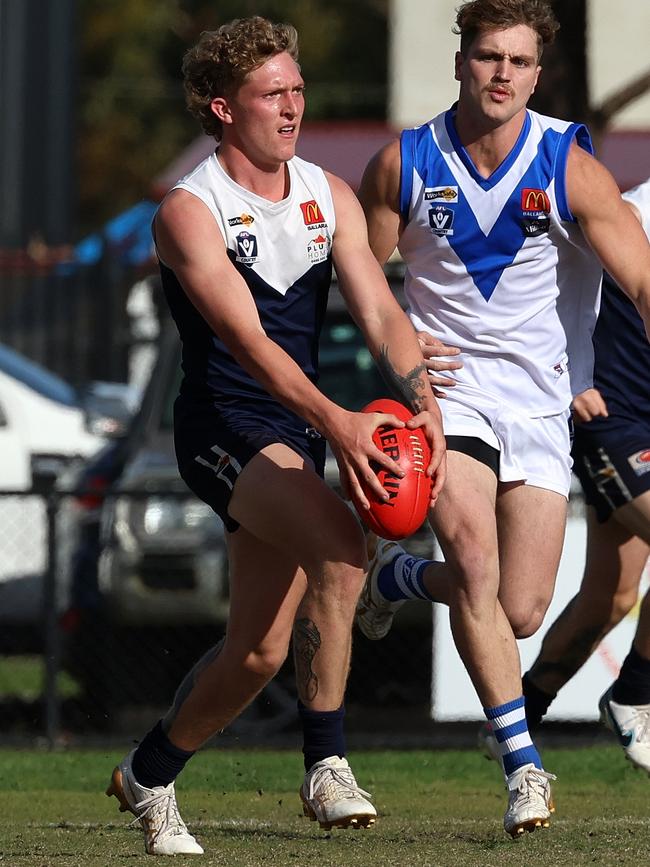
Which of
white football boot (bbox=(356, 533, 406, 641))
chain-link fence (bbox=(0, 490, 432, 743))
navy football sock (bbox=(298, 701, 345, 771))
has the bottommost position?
chain-link fence (bbox=(0, 490, 432, 743))

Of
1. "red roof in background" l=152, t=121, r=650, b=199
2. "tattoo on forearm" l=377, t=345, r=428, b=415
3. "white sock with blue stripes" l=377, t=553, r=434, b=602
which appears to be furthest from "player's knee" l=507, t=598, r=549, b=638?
"red roof in background" l=152, t=121, r=650, b=199

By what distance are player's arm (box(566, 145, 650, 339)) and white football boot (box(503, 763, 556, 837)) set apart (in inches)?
65.6

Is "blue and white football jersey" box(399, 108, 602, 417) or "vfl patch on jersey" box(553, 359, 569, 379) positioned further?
"vfl patch on jersey" box(553, 359, 569, 379)

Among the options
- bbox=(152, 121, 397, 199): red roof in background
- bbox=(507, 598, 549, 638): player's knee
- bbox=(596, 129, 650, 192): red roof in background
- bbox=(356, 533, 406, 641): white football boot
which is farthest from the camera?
bbox=(152, 121, 397, 199): red roof in background

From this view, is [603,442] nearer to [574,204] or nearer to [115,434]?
[574,204]

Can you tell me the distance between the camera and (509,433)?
643 centimetres

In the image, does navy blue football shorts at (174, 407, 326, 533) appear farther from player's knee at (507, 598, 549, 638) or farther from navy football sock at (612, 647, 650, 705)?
navy football sock at (612, 647, 650, 705)

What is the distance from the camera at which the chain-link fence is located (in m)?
10.6

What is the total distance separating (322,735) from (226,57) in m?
2.19

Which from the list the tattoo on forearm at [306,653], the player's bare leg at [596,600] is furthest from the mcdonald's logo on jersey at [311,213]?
the player's bare leg at [596,600]

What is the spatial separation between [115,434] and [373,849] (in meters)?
7.80

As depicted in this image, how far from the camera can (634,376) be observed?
25.5 feet

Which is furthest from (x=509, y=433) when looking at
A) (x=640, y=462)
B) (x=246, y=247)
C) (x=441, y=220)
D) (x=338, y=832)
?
(x=338, y=832)

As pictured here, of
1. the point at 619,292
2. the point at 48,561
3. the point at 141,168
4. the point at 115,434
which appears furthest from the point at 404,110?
the point at 141,168
